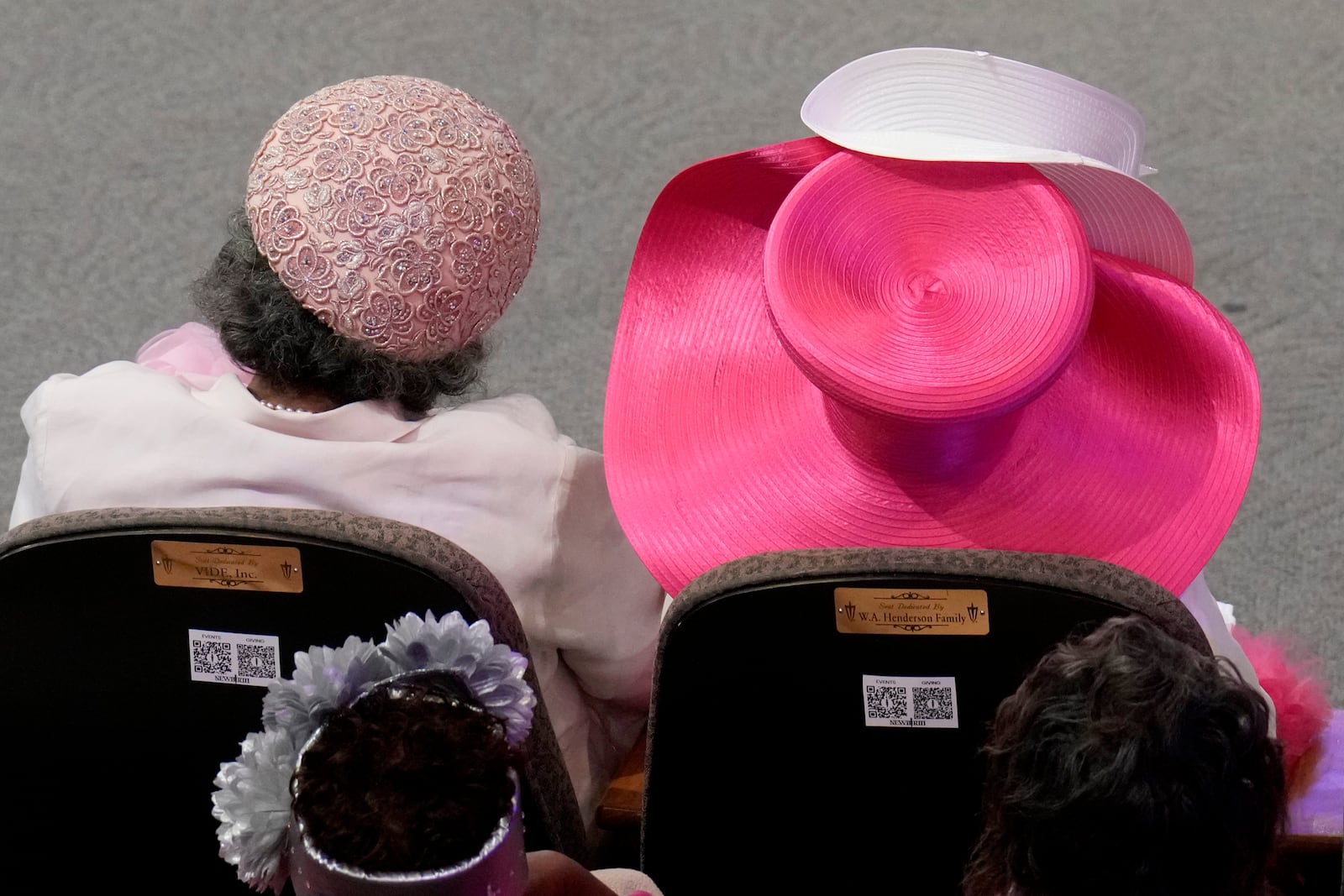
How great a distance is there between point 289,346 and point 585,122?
1.48 meters

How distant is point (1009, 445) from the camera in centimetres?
132

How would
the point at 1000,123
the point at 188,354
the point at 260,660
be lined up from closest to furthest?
the point at 260,660
the point at 1000,123
the point at 188,354

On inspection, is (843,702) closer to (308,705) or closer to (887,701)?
(887,701)

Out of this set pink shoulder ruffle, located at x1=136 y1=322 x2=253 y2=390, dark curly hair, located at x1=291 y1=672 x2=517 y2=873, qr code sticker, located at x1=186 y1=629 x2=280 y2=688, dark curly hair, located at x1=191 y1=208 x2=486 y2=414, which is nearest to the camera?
dark curly hair, located at x1=291 y1=672 x2=517 y2=873

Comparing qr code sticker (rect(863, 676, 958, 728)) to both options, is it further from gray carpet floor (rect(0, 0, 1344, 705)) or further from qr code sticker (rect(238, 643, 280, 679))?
gray carpet floor (rect(0, 0, 1344, 705))

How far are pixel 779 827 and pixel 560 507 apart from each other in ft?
1.32

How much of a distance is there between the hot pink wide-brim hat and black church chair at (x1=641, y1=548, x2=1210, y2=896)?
229 mm

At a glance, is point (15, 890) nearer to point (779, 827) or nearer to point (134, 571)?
point (134, 571)

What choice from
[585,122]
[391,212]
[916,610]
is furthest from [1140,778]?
[585,122]

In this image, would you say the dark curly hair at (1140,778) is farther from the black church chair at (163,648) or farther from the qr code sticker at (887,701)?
the black church chair at (163,648)

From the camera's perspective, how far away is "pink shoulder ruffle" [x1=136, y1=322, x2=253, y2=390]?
1.73 meters

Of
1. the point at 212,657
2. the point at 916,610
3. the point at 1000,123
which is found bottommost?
the point at 212,657

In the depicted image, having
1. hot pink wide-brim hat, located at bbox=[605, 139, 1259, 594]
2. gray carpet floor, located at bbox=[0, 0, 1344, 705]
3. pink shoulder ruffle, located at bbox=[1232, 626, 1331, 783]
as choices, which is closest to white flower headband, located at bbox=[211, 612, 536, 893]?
hot pink wide-brim hat, located at bbox=[605, 139, 1259, 594]

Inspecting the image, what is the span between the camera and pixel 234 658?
1.13 meters
